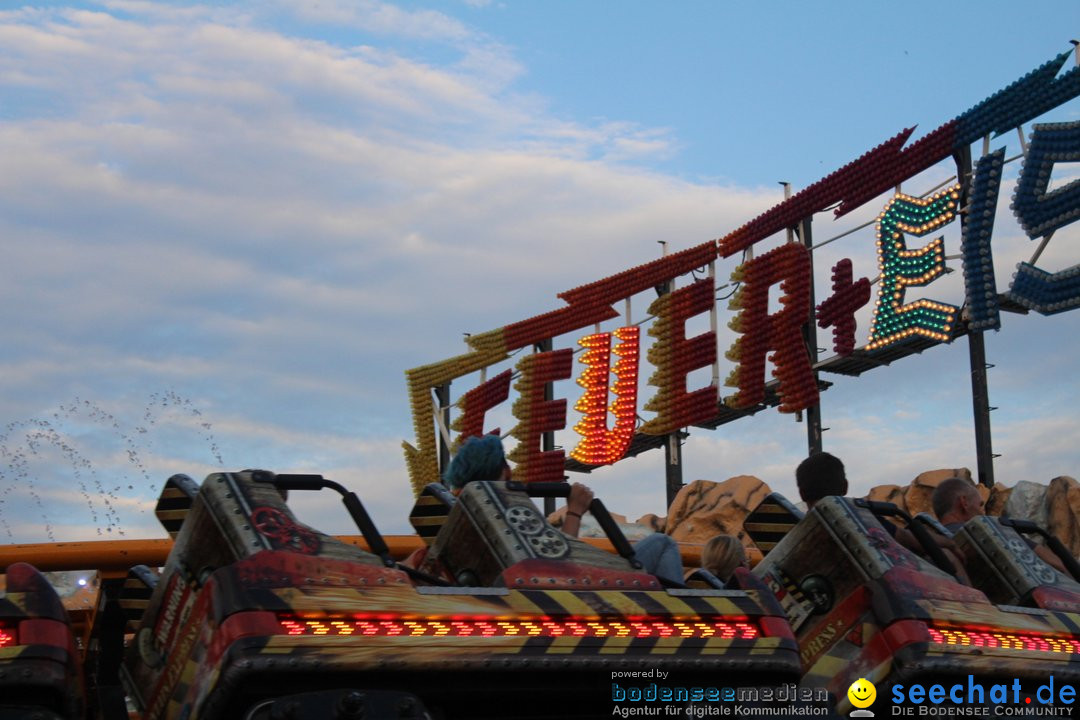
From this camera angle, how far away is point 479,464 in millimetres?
4895

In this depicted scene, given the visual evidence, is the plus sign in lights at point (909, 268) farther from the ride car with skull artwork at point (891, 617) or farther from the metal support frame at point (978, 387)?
the ride car with skull artwork at point (891, 617)

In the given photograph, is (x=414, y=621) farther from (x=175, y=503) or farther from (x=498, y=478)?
(x=498, y=478)

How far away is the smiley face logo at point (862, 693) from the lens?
4.65 m

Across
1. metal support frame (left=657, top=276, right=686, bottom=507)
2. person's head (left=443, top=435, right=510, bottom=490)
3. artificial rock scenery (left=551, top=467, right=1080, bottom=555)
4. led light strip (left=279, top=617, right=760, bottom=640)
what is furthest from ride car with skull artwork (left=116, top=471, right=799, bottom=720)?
metal support frame (left=657, top=276, right=686, bottom=507)

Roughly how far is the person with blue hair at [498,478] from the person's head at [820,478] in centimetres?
86

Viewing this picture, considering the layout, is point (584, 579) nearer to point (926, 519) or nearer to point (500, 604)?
point (500, 604)

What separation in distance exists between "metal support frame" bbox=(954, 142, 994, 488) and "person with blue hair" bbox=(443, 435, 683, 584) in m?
12.9

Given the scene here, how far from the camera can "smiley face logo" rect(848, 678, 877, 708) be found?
465 centimetres

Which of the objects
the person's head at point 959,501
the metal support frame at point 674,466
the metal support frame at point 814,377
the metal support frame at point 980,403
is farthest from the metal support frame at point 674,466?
the person's head at point 959,501

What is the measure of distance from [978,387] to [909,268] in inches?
70.0

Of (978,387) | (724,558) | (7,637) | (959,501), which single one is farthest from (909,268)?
(7,637)

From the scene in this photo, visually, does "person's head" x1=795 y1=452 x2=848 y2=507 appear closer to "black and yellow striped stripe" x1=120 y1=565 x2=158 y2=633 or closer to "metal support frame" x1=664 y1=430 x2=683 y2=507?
"black and yellow striped stripe" x1=120 y1=565 x2=158 y2=633

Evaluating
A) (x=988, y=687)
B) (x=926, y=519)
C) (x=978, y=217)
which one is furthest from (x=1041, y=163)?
(x=988, y=687)

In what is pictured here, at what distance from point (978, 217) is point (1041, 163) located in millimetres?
1008
